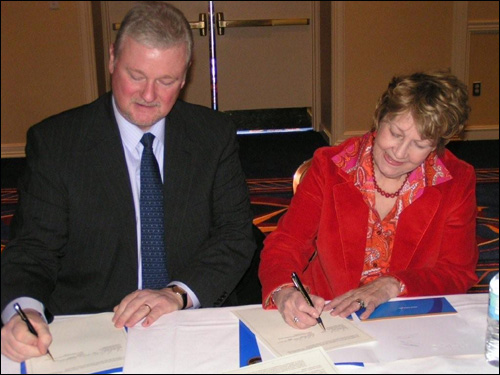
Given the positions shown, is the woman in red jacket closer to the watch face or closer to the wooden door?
the watch face

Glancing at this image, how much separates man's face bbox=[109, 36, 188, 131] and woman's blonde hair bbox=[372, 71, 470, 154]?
59 cm

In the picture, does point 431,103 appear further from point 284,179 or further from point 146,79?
point 284,179

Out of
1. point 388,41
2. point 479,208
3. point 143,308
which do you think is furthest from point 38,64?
point 143,308

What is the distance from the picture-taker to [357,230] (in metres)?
1.90

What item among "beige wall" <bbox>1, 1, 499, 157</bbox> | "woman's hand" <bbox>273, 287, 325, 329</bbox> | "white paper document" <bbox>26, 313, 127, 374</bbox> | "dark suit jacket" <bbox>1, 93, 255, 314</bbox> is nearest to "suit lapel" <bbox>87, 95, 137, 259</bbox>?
"dark suit jacket" <bbox>1, 93, 255, 314</bbox>

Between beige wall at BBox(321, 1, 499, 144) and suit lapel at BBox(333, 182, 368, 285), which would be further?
beige wall at BBox(321, 1, 499, 144)

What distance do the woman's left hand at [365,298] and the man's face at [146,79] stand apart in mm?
658

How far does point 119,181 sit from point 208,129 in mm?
316

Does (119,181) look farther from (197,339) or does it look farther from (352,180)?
(352,180)

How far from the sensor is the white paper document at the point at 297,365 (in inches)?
47.5

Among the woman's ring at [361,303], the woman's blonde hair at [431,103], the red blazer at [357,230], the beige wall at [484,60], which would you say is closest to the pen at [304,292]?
the woman's ring at [361,303]

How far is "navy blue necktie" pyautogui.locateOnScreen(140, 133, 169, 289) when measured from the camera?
175 cm

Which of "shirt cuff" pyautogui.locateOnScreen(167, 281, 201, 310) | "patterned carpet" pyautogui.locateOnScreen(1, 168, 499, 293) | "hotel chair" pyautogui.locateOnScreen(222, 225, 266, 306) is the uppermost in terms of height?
"shirt cuff" pyautogui.locateOnScreen(167, 281, 201, 310)

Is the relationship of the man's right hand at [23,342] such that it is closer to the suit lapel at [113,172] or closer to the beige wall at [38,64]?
the suit lapel at [113,172]
